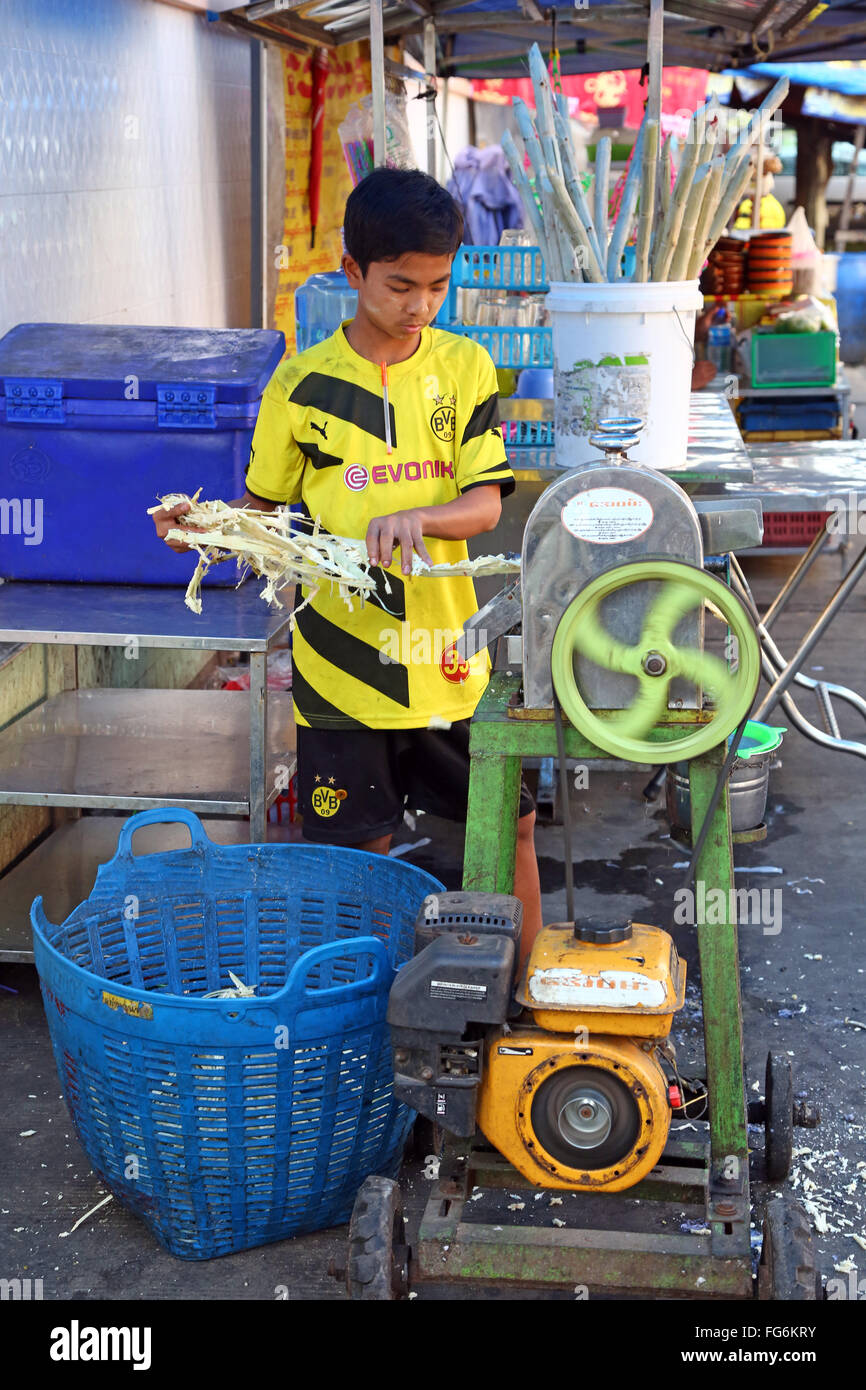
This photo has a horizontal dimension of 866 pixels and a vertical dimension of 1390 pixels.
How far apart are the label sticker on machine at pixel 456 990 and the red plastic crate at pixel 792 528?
488 centimetres

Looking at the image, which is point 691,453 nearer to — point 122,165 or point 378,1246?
point 122,165

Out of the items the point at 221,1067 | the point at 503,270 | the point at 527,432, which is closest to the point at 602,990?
the point at 221,1067

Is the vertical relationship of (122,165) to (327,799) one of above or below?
above

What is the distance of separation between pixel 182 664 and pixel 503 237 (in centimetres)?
192

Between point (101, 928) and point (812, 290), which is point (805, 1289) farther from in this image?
point (812, 290)

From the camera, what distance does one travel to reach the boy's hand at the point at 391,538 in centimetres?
221

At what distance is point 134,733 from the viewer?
3684mm

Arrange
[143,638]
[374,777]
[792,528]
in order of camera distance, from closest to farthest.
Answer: [374,777]
[143,638]
[792,528]

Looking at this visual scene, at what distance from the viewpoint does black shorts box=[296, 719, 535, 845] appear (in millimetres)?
2600

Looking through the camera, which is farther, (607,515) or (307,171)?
(307,171)

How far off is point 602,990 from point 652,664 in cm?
48

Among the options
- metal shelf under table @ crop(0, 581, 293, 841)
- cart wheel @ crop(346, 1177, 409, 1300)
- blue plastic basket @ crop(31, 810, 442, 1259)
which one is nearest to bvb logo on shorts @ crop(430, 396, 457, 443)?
metal shelf under table @ crop(0, 581, 293, 841)

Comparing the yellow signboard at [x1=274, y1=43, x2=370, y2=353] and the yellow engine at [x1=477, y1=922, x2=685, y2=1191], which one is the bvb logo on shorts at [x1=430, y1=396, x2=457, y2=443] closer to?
the yellow engine at [x1=477, y1=922, x2=685, y2=1191]

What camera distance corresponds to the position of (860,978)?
11.1ft
